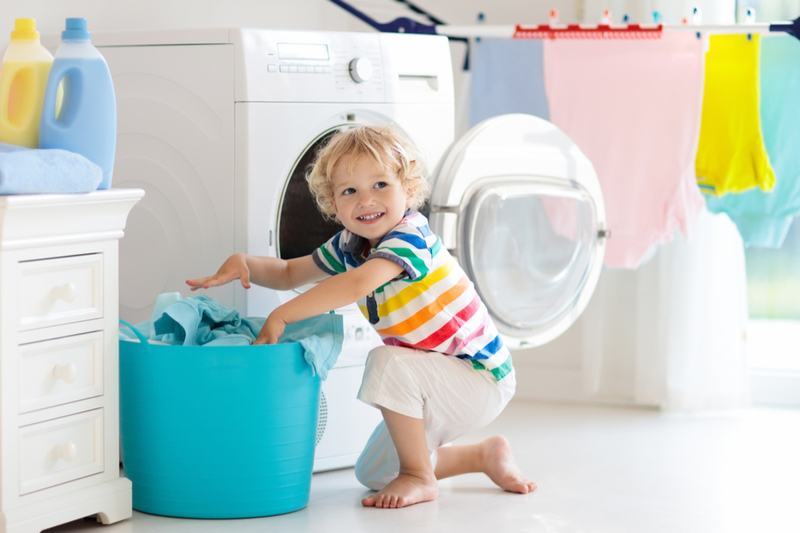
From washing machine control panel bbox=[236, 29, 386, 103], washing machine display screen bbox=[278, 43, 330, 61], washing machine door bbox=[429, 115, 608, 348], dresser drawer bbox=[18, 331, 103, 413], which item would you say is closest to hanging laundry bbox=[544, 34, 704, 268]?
washing machine door bbox=[429, 115, 608, 348]

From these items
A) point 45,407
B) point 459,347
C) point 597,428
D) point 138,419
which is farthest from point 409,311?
point 597,428

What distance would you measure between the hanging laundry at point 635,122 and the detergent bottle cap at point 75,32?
1.23m

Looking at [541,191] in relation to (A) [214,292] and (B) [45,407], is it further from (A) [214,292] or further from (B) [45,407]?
(B) [45,407]

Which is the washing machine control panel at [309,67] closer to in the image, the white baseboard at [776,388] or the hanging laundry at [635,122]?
the hanging laundry at [635,122]

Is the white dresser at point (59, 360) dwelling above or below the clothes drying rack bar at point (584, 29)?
below

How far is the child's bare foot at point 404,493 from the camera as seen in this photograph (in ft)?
5.63

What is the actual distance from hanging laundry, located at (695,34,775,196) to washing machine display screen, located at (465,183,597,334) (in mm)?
431

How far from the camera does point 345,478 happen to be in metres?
1.96

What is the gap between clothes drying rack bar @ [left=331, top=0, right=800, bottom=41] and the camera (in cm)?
222

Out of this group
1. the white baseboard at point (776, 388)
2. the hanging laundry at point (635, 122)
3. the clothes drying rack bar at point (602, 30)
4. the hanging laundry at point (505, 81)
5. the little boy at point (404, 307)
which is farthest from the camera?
the white baseboard at point (776, 388)

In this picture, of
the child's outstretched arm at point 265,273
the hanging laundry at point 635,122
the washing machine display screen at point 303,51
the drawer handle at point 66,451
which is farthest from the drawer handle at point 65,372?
the hanging laundry at point 635,122

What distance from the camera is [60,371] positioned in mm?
1488

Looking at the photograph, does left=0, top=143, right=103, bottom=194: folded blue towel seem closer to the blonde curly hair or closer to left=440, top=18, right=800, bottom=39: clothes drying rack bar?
the blonde curly hair

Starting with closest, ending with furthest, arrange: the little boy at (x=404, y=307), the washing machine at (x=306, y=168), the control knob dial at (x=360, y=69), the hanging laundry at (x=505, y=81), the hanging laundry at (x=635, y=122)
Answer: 1. the little boy at (x=404, y=307)
2. the washing machine at (x=306, y=168)
3. the control knob dial at (x=360, y=69)
4. the hanging laundry at (x=635, y=122)
5. the hanging laundry at (x=505, y=81)
